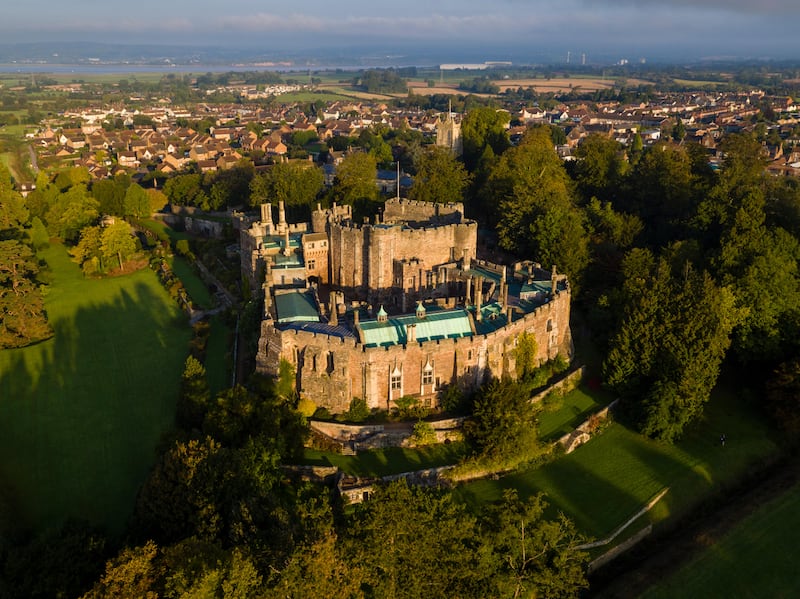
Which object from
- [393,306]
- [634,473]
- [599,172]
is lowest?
[634,473]

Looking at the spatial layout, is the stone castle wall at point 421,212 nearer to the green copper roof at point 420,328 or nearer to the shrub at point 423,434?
the green copper roof at point 420,328

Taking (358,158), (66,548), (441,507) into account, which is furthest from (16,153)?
(441,507)

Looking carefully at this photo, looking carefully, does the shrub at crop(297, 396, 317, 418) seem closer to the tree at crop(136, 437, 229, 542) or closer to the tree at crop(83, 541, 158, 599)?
the tree at crop(136, 437, 229, 542)

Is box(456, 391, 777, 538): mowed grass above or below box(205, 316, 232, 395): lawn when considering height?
below

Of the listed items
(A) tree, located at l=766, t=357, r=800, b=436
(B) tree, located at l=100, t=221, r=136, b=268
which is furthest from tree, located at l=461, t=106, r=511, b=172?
(A) tree, located at l=766, t=357, r=800, b=436

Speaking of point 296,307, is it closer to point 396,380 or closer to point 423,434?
point 396,380

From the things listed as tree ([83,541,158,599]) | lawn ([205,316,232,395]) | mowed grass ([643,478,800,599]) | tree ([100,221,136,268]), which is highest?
tree ([100,221,136,268])

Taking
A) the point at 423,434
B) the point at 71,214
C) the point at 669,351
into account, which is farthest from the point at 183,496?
the point at 71,214
